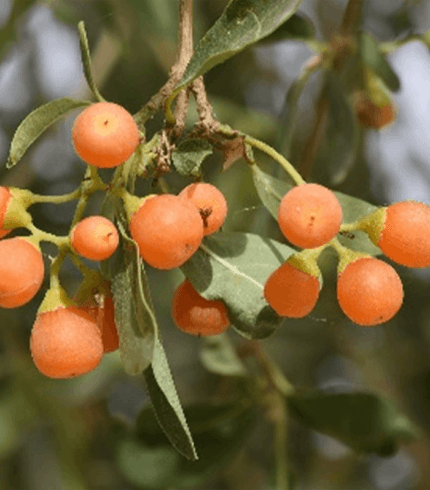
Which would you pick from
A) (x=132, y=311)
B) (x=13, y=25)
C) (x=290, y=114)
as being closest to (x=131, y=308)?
(x=132, y=311)

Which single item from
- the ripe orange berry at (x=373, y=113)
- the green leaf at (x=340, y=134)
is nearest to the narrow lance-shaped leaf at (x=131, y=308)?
the green leaf at (x=340, y=134)

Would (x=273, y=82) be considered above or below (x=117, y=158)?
below

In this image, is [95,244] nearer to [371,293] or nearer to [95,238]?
[95,238]

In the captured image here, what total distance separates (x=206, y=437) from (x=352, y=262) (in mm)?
1155

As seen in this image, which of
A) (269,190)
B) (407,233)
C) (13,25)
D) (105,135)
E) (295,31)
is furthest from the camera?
(13,25)

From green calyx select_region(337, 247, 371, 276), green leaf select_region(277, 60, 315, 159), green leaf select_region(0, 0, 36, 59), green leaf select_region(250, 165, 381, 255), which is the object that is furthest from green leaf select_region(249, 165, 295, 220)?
green leaf select_region(0, 0, 36, 59)

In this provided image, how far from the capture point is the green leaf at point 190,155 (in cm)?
125

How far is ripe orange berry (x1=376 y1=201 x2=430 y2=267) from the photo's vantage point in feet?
3.97

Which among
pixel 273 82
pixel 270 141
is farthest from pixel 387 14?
pixel 270 141

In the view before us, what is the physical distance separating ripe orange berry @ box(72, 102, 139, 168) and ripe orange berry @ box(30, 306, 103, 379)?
0.21m

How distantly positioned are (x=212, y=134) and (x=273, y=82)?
1897mm

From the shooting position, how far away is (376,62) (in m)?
2.09

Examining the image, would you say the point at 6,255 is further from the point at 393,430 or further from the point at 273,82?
the point at 273,82

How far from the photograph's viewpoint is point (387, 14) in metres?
2.98
